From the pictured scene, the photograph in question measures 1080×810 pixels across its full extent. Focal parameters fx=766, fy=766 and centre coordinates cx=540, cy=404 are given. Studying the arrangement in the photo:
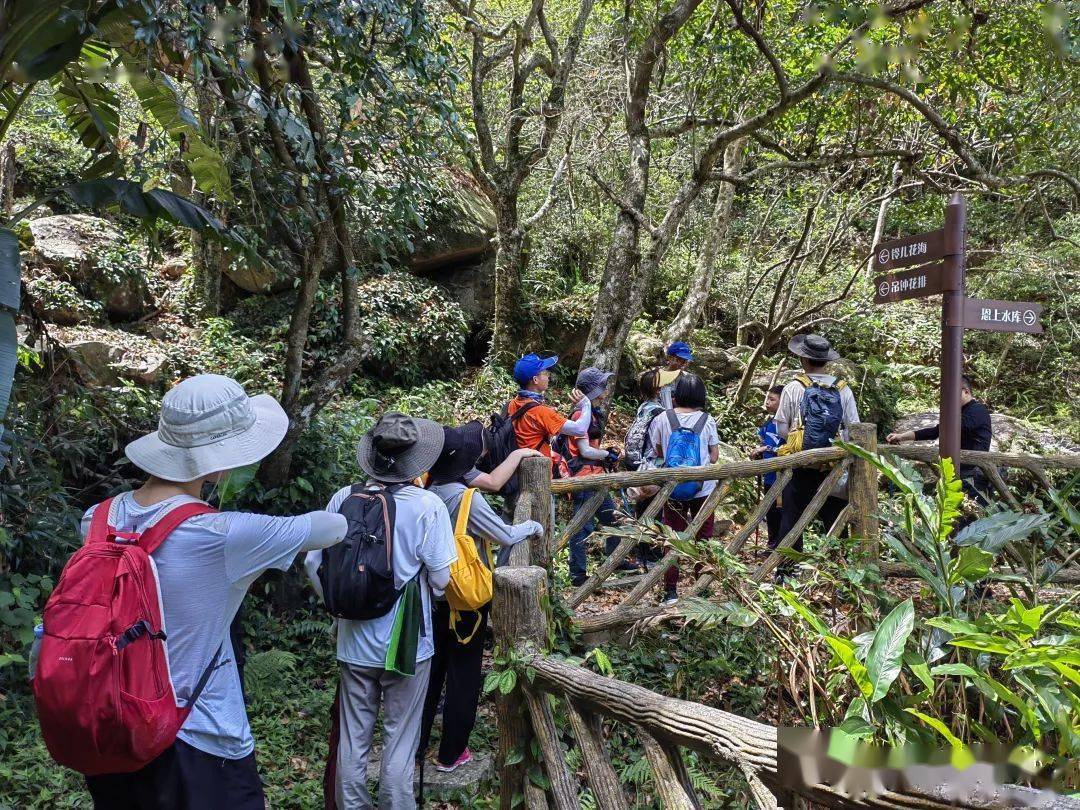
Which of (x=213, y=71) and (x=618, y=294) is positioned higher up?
(x=213, y=71)

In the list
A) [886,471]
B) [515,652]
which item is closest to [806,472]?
[886,471]

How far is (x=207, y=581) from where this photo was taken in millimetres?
2014

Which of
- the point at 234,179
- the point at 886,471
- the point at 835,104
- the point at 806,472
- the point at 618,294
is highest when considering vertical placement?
the point at 835,104

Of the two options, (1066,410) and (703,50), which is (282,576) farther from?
(1066,410)

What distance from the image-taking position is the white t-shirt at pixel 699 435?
5413 millimetres

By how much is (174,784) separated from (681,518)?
3.86m

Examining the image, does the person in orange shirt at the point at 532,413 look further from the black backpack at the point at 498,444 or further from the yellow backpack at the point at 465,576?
the yellow backpack at the point at 465,576

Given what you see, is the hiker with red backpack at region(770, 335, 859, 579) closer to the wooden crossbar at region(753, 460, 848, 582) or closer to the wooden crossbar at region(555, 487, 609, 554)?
the wooden crossbar at region(753, 460, 848, 582)

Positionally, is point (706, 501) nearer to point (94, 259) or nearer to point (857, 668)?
point (857, 668)

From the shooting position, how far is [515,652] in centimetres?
229

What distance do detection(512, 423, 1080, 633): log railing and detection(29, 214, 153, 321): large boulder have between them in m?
7.10

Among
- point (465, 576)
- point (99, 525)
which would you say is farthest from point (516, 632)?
point (99, 525)

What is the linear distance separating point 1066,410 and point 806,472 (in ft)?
31.1

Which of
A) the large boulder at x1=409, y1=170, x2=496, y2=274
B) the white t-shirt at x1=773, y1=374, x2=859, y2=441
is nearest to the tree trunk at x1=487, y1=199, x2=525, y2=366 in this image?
the large boulder at x1=409, y1=170, x2=496, y2=274
